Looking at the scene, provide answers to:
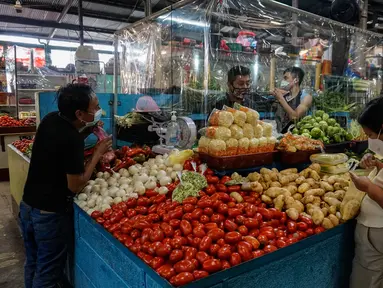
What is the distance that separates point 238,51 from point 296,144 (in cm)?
203

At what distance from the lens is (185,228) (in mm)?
1802

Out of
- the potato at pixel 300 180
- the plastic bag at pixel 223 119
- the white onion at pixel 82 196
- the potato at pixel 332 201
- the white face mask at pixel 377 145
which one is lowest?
the white onion at pixel 82 196

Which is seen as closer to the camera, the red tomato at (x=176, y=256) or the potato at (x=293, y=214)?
the red tomato at (x=176, y=256)

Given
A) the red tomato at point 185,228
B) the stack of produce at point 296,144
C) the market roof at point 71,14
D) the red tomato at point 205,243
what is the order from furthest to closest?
the market roof at point 71,14, the stack of produce at point 296,144, the red tomato at point 185,228, the red tomato at point 205,243

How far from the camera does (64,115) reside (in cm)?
222

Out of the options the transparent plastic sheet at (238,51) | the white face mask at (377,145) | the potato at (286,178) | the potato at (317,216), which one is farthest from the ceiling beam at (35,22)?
the white face mask at (377,145)

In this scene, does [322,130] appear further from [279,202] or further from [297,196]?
[279,202]

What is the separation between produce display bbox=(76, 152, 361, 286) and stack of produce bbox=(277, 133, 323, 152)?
0.24m

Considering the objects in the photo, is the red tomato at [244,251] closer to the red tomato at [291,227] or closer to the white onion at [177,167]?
the red tomato at [291,227]

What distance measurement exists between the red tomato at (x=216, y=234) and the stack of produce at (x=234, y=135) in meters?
0.78

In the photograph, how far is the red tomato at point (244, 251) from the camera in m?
1.59

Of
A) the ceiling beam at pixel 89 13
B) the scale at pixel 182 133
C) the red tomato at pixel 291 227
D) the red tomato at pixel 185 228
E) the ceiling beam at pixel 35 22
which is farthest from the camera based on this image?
the ceiling beam at pixel 35 22

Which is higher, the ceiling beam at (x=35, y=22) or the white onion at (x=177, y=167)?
the ceiling beam at (x=35, y=22)

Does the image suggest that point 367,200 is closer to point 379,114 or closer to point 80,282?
point 379,114
